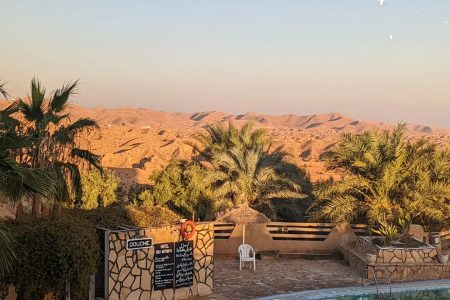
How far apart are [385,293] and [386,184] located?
19.3 ft

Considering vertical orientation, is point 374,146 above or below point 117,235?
above

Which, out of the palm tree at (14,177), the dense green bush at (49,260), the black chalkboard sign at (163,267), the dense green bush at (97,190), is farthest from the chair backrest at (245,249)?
the palm tree at (14,177)

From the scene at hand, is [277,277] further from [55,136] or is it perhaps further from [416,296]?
[55,136]

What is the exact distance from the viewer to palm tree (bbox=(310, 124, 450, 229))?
19.6 metres

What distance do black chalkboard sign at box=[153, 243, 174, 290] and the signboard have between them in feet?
1.22

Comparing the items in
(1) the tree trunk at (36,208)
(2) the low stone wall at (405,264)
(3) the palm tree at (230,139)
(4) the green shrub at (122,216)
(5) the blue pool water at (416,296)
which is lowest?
(5) the blue pool water at (416,296)

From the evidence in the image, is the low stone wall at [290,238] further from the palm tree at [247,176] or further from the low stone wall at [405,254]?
the low stone wall at [405,254]

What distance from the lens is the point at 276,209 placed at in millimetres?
23031

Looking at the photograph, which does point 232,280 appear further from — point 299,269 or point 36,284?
point 36,284

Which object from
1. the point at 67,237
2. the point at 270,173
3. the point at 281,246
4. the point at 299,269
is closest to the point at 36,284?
the point at 67,237

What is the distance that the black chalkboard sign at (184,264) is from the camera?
13430mm

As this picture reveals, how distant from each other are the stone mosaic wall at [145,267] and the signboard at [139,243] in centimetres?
10

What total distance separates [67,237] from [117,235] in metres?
2.01

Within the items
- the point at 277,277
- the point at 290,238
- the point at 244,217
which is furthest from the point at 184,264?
the point at 290,238
